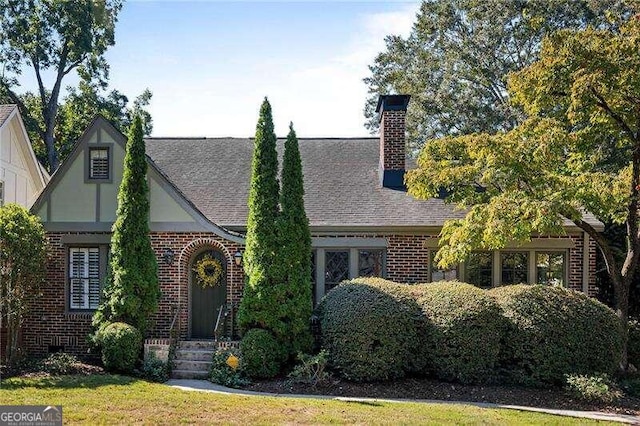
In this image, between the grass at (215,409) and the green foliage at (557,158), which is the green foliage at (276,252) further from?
the green foliage at (557,158)

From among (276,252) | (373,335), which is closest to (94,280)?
(276,252)

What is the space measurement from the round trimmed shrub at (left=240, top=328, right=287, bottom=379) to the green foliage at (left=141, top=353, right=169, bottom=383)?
1602mm

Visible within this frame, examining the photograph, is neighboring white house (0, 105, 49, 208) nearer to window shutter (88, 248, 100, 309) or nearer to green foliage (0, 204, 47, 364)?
window shutter (88, 248, 100, 309)

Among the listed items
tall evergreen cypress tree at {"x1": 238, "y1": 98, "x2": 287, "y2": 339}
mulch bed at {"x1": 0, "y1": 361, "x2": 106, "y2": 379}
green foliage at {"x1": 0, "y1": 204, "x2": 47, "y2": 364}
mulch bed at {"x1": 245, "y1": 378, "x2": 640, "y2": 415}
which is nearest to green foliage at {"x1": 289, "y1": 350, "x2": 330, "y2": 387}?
mulch bed at {"x1": 245, "y1": 378, "x2": 640, "y2": 415}

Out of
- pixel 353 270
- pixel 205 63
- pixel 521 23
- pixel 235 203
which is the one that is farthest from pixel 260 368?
pixel 521 23

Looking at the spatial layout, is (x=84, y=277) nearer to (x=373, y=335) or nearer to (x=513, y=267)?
(x=373, y=335)

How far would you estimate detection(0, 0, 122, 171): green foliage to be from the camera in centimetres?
2730

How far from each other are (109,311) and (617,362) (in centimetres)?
1045

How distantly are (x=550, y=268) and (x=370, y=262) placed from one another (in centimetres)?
441

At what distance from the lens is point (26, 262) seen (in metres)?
11.4

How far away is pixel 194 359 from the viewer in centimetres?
1147

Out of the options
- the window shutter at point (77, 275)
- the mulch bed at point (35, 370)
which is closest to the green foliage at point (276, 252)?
the mulch bed at point (35, 370)

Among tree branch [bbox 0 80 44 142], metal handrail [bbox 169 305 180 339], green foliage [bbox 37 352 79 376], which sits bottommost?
green foliage [bbox 37 352 79 376]

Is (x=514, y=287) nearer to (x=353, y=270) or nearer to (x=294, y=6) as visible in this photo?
(x=353, y=270)
